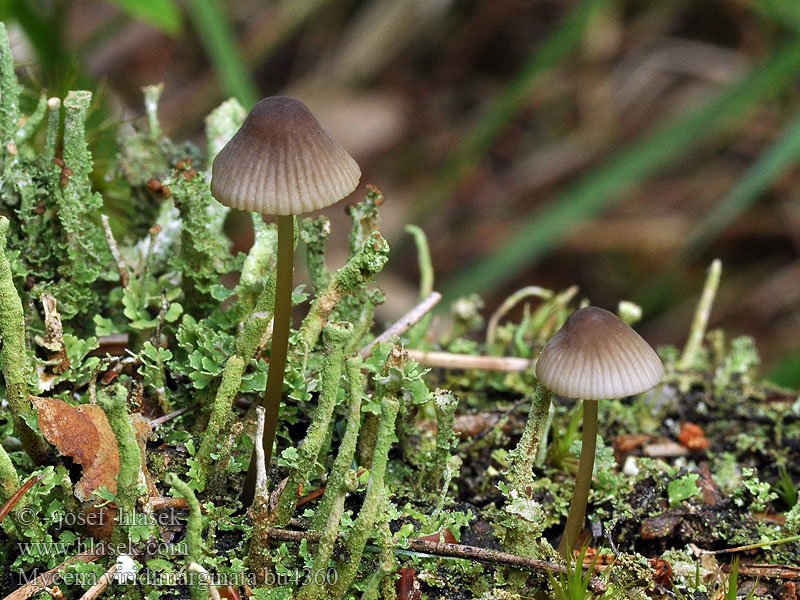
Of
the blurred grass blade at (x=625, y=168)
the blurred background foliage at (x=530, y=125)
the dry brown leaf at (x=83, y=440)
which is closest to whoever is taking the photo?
the dry brown leaf at (x=83, y=440)

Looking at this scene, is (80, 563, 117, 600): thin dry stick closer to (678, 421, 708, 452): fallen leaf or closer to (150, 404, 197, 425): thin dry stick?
(150, 404, 197, 425): thin dry stick

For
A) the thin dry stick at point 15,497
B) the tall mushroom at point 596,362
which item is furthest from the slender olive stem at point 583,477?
the thin dry stick at point 15,497

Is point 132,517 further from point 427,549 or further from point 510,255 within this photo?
point 510,255

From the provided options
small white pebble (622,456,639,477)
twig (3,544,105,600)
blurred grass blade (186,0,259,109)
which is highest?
blurred grass blade (186,0,259,109)

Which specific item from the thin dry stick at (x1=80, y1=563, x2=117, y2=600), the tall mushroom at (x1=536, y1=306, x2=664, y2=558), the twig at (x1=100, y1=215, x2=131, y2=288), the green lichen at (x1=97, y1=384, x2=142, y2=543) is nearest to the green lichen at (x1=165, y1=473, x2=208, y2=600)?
the green lichen at (x1=97, y1=384, x2=142, y2=543)

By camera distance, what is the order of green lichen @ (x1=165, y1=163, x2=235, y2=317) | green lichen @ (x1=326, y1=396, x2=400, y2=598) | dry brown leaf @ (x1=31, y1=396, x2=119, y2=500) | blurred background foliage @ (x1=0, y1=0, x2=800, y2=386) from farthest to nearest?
blurred background foliage @ (x1=0, y1=0, x2=800, y2=386) → green lichen @ (x1=165, y1=163, x2=235, y2=317) → dry brown leaf @ (x1=31, y1=396, x2=119, y2=500) → green lichen @ (x1=326, y1=396, x2=400, y2=598)

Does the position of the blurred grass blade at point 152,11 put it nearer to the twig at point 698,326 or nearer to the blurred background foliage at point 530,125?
the twig at point 698,326

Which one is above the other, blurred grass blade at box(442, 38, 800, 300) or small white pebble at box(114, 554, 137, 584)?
blurred grass blade at box(442, 38, 800, 300)
